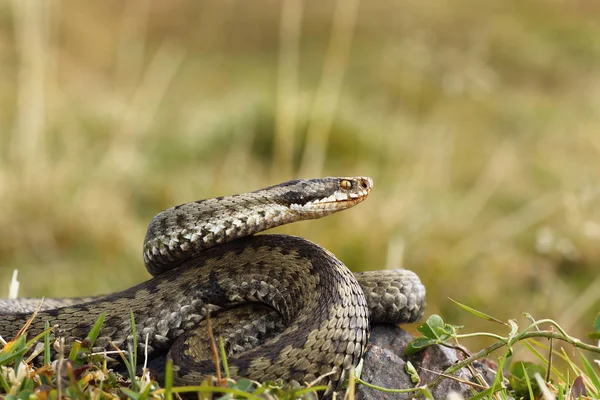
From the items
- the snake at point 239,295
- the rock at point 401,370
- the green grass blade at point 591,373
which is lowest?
the rock at point 401,370

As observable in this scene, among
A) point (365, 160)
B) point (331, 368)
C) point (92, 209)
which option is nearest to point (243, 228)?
point (331, 368)

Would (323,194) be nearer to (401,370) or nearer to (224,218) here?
(224,218)

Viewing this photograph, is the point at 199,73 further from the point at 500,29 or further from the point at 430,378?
the point at 430,378

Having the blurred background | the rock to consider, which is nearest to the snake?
the rock

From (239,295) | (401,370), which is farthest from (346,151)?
(401,370)

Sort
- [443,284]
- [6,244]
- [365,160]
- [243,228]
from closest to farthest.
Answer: [243,228]
[443,284]
[6,244]
[365,160]

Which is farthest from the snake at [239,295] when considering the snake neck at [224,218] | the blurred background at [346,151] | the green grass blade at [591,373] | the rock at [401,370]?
the blurred background at [346,151]

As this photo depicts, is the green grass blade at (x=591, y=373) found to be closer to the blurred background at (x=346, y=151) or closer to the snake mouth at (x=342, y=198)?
the snake mouth at (x=342, y=198)
